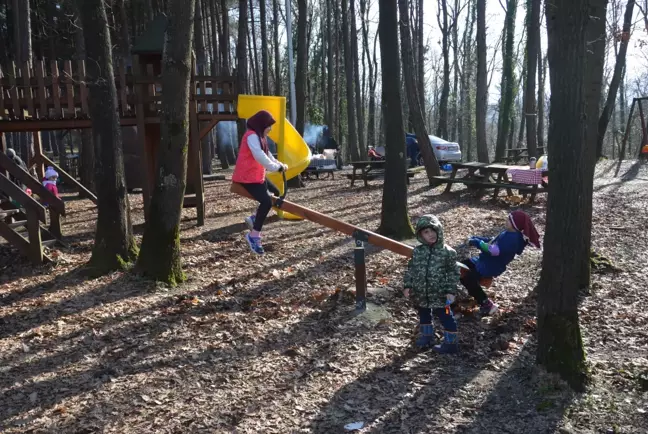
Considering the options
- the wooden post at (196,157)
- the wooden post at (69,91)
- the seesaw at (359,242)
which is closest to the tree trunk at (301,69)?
the wooden post at (196,157)

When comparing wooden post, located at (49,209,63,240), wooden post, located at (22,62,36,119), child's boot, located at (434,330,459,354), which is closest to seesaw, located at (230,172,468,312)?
child's boot, located at (434,330,459,354)

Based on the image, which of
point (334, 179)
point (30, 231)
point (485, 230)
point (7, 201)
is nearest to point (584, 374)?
point (485, 230)

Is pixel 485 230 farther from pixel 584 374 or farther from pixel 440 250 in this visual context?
pixel 584 374

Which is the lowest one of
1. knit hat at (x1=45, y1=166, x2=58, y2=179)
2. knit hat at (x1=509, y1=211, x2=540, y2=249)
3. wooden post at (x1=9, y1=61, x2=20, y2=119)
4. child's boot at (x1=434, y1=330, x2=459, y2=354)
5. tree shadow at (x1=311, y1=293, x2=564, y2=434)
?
tree shadow at (x1=311, y1=293, x2=564, y2=434)

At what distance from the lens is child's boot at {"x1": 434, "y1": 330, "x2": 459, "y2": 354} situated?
17.0ft

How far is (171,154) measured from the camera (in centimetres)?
665

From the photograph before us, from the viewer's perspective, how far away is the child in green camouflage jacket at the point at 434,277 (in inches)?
200

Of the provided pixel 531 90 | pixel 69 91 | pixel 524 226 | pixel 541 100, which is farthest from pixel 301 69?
pixel 541 100

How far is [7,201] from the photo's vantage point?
371 inches

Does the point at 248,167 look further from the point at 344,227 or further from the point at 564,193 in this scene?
the point at 564,193

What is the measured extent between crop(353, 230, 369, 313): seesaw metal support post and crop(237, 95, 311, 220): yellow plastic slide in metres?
2.96

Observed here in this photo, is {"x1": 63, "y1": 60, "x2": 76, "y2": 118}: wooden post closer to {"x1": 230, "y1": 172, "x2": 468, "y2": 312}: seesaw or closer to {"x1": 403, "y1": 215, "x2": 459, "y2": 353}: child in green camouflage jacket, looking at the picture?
{"x1": 230, "y1": 172, "x2": 468, "y2": 312}: seesaw

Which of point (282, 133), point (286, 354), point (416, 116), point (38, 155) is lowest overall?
point (286, 354)

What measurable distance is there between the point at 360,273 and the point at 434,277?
1088mm
